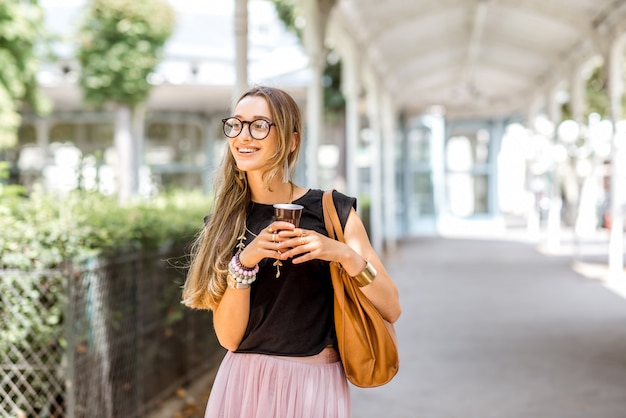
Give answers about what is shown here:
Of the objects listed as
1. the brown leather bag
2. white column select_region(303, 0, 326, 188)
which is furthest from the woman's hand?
white column select_region(303, 0, 326, 188)

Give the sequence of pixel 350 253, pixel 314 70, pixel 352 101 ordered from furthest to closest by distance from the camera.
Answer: pixel 352 101 < pixel 314 70 < pixel 350 253

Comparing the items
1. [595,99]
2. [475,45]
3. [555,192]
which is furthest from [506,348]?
[595,99]

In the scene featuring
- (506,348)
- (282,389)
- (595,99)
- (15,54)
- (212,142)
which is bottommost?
(506,348)

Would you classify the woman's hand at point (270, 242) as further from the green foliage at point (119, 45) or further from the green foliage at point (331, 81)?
the green foliage at point (119, 45)

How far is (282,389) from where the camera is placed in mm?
2242

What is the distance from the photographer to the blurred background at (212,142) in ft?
13.9

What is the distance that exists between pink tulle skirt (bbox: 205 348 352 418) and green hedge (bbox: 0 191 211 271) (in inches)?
79.2

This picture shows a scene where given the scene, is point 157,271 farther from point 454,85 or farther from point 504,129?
point 504,129

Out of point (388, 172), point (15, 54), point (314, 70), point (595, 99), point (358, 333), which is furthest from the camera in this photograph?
point (595, 99)

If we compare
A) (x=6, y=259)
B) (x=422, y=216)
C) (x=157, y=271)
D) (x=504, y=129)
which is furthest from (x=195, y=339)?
(x=504, y=129)

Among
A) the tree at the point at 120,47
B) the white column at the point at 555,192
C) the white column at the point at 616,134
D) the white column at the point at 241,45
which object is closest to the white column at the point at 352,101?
the white column at the point at 616,134

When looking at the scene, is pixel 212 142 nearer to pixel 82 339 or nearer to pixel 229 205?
pixel 82 339

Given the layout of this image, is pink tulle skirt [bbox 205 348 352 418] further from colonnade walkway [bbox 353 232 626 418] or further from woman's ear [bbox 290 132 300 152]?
colonnade walkway [bbox 353 232 626 418]

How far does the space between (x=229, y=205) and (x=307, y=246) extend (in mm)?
406
